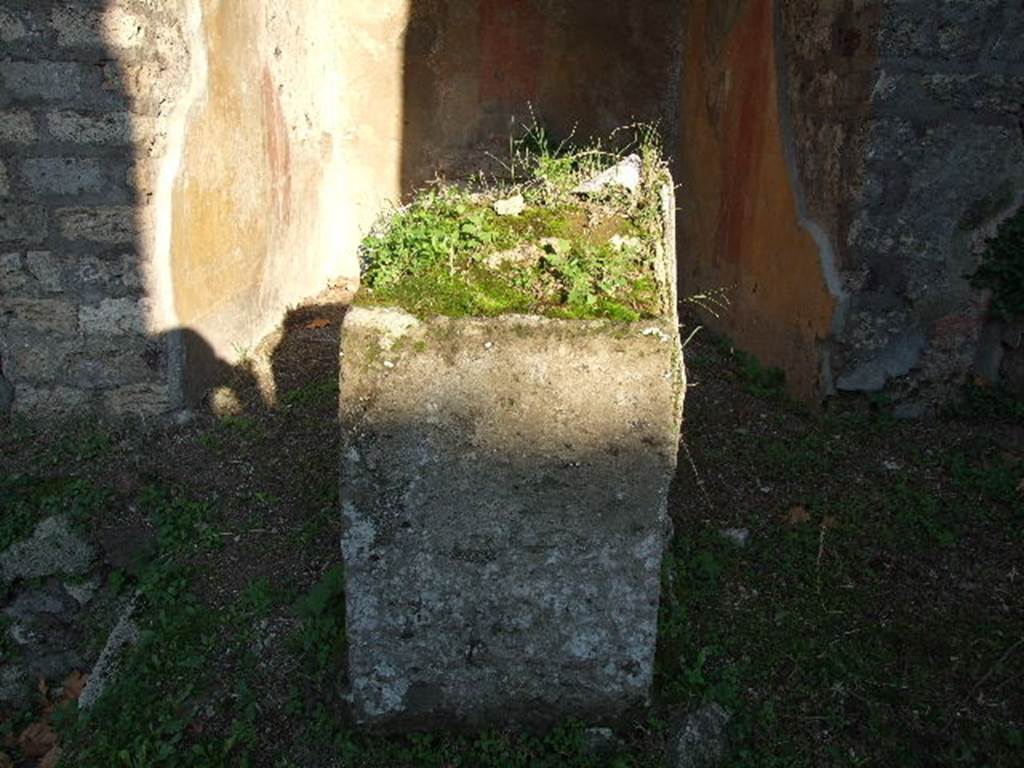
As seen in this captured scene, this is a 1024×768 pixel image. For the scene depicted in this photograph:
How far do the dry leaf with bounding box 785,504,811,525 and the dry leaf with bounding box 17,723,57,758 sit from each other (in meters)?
2.90

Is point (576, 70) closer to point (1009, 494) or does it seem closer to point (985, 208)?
point (985, 208)

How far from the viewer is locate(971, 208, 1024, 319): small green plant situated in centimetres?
363

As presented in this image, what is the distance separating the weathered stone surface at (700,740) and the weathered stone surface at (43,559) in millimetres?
2429

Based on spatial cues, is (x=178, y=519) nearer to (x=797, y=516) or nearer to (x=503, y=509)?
(x=503, y=509)

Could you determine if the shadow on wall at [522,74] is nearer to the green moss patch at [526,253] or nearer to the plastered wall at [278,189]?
the plastered wall at [278,189]

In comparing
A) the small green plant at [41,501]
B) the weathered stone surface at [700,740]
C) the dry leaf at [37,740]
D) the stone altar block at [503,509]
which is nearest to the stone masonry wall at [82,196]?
the small green plant at [41,501]

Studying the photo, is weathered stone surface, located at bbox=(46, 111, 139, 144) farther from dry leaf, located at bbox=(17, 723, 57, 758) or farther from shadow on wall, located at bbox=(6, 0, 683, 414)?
dry leaf, located at bbox=(17, 723, 57, 758)

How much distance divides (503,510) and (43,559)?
2.29m

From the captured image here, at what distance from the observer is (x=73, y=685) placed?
10.5ft

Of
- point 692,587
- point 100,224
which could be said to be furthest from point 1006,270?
point 100,224

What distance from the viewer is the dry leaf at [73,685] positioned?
317cm

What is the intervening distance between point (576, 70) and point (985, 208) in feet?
12.6

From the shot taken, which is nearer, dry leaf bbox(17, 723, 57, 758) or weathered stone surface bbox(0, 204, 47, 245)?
dry leaf bbox(17, 723, 57, 758)

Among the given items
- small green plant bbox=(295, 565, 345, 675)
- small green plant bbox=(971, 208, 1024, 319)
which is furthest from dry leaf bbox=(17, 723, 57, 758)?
small green plant bbox=(971, 208, 1024, 319)
